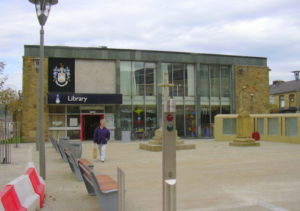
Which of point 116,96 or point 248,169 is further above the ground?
point 116,96

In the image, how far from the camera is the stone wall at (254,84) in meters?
35.8

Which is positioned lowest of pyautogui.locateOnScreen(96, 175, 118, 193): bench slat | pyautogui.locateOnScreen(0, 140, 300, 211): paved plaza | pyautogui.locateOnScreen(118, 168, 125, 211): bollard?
pyautogui.locateOnScreen(0, 140, 300, 211): paved plaza

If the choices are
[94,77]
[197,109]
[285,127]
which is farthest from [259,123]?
[94,77]

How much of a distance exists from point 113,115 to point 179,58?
7.70 metres

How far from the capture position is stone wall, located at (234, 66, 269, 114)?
3584cm

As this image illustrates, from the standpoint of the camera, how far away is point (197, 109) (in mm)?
34031

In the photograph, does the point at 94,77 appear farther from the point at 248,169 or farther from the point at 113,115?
the point at 248,169

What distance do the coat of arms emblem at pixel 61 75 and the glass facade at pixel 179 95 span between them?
436 cm

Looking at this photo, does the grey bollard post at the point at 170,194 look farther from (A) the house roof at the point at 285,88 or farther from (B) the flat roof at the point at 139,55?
(A) the house roof at the point at 285,88

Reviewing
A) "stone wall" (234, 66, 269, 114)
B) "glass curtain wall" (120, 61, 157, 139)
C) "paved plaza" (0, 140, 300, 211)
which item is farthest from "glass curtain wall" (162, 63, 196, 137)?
"paved plaza" (0, 140, 300, 211)

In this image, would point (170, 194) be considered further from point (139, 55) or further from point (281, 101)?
point (281, 101)

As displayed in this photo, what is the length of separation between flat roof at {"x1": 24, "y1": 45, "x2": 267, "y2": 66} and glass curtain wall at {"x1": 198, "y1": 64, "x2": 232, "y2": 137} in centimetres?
81

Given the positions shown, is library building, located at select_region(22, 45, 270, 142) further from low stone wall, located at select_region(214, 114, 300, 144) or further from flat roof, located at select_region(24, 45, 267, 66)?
low stone wall, located at select_region(214, 114, 300, 144)

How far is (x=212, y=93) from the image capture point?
35.0 meters
